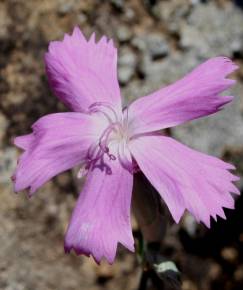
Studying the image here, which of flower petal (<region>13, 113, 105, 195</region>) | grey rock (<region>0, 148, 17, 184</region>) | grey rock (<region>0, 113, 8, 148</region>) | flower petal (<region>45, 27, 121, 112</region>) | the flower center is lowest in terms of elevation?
grey rock (<region>0, 148, 17, 184</region>)

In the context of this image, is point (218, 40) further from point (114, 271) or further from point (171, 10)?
point (114, 271)

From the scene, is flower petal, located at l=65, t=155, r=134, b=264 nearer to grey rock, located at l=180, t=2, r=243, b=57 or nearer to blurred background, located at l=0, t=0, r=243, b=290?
blurred background, located at l=0, t=0, r=243, b=290

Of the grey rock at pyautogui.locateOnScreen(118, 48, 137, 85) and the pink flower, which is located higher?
the pink flower

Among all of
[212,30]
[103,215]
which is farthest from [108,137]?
[212,30]

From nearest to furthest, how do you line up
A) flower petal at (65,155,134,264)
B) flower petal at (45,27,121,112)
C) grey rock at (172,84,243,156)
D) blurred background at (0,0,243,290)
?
flower petal at (65,155,134,264)
flower petal at (45,27,121,112)
blurred background at (0,0,243,290)
grey rock at (172,84,243,156)

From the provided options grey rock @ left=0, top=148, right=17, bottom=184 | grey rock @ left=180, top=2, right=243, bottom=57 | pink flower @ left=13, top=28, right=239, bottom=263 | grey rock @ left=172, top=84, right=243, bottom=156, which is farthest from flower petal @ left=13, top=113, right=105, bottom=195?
grey rock @ left=180, top=2, right=243, bottom=57

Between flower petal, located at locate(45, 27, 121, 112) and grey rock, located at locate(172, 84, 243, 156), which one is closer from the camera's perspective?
flower petal, located at locate(45, 27, 121, 112)

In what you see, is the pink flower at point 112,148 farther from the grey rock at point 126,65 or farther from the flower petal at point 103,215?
the grey rock at point 126,65

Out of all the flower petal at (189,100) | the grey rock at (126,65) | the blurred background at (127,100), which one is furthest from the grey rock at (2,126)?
the flower petal at (189,100)
